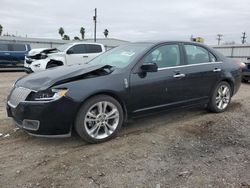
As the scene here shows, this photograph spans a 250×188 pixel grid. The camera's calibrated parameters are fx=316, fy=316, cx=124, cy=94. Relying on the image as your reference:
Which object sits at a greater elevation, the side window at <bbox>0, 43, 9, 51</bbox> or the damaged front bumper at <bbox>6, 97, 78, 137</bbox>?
the side window at <bbox>0, 43, 9, 51</bbox>

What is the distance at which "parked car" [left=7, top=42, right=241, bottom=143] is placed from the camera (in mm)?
4309

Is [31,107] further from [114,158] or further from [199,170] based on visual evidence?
[199,170]

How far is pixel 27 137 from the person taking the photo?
4.89 meters

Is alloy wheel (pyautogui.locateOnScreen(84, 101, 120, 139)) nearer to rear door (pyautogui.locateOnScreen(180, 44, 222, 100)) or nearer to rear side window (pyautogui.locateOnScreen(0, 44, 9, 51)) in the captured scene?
rear door (pyautogui.locateOnScreen(180, 44, 222, 100))

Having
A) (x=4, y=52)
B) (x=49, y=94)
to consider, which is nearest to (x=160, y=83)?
(x=49, y=94)

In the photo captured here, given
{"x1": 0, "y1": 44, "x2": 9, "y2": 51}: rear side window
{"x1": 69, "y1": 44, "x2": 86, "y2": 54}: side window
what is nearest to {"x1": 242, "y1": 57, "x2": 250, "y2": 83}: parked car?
{"x1": 69, "y1": 44, "x2": 86, "y2": 54}: side window

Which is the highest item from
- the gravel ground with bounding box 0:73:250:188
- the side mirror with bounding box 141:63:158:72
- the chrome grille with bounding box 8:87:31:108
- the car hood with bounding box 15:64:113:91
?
the side mirror with bounding box 141:63:158:72

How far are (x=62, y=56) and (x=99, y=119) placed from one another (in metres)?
9.67

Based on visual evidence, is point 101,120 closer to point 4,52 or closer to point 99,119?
point 99,119

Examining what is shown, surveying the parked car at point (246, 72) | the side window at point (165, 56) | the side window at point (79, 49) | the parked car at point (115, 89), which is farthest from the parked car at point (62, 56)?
the side window at point (165, 56)

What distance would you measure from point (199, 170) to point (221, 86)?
10.2 ft

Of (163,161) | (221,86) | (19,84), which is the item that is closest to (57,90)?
(19,84)

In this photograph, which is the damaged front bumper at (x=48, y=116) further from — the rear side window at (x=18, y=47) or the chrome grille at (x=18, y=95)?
the rear side window at (x=18, y=47)

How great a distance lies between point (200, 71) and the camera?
596 centimetres
